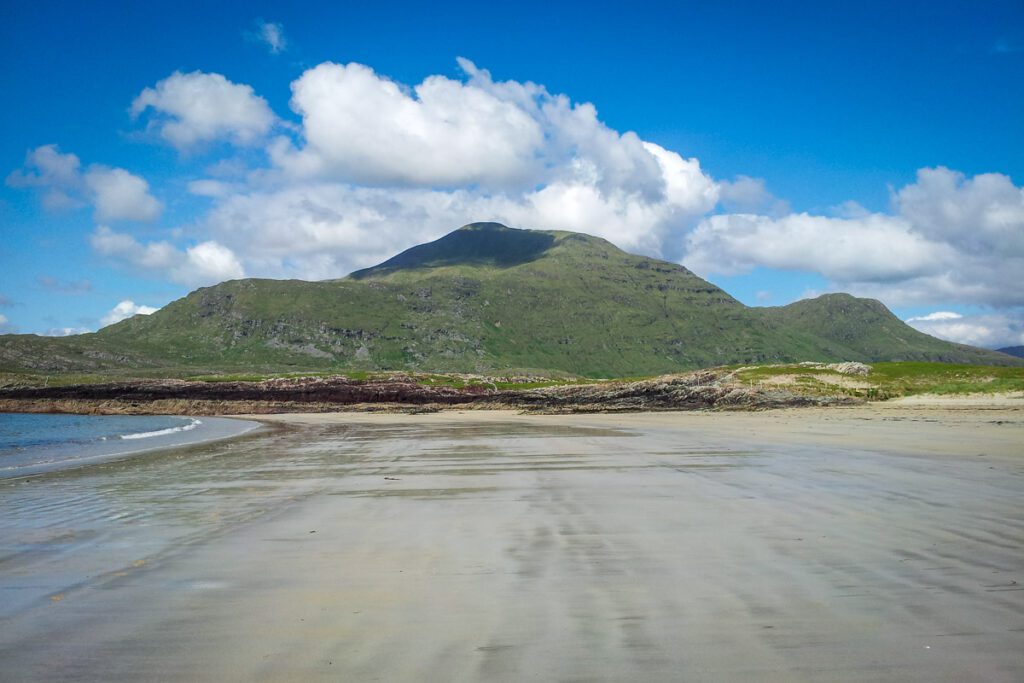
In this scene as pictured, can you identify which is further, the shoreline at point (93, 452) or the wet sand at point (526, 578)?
the shoreline at point (93, 452)

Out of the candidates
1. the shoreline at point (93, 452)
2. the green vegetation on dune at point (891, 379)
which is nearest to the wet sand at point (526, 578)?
the shoreline at point (93, 452)

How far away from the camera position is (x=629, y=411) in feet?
189

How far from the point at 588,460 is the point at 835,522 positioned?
31.5 ft

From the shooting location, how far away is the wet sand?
4773 millimetres

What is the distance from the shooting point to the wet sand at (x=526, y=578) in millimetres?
4773

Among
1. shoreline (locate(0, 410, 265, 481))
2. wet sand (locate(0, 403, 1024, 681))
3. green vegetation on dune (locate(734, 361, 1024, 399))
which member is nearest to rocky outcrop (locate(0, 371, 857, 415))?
green vegetation on dune (locate(734, 361, 1024, 399))

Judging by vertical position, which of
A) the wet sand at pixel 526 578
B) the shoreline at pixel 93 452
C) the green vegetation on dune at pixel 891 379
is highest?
the green vegetation on dune at pixel 891 379

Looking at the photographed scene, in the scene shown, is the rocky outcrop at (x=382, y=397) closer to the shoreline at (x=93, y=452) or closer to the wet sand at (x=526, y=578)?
the shoreline at (x=93, y=452)

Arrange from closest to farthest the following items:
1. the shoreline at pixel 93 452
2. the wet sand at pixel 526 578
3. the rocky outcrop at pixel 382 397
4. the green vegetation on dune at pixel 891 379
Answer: the wet sand at pixel 526 578, the shoreline at pixel 93 452, the green vegetation on dune at pixel 891 379, the rocky outcrop at pixel 382 397

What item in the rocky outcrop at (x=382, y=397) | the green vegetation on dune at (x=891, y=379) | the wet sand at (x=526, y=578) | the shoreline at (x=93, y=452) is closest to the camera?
the wet sand at (x=526, y=578)

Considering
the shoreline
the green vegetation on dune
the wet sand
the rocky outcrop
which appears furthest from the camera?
the rocky outcrop

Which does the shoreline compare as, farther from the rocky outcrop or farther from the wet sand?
the rocky outcrop

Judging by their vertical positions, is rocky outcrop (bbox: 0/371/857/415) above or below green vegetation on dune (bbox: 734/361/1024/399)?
below

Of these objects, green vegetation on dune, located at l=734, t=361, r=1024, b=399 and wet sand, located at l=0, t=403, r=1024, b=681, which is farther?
green vegetation on dune, located at l=734, t=361, r=1024, b=399
